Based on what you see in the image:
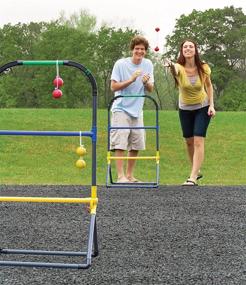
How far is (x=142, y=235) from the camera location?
4.37 meters

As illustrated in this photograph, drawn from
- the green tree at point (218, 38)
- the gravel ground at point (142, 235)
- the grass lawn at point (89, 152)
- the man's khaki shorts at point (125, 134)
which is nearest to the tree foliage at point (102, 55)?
the green tree at point (218, 38)

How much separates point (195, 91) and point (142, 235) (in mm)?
2975

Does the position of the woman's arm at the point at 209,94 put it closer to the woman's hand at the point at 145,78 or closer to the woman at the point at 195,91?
the woman at the point at 195,91

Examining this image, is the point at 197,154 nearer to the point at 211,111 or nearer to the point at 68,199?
the point at 211,111

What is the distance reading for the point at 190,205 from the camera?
568 cm

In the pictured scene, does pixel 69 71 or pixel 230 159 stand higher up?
pixel 69 71

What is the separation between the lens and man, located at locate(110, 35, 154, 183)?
7195 millimetres

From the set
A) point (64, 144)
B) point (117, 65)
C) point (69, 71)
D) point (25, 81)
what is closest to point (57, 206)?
point (117, 65)

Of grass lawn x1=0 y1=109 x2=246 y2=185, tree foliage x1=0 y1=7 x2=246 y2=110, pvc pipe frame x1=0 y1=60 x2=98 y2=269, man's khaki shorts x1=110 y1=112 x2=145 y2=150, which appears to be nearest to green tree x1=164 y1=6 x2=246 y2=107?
tree foliage x1=0 y1=7 x2=246 y2=110

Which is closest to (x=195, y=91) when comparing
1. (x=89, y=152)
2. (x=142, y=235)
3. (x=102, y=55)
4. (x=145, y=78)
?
(x=145, y=78)

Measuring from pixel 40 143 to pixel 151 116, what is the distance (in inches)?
237

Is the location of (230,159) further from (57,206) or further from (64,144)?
(57,206)

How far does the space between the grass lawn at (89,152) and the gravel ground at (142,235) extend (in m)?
4.05

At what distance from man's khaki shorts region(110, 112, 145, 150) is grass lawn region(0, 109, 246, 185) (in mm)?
2462
